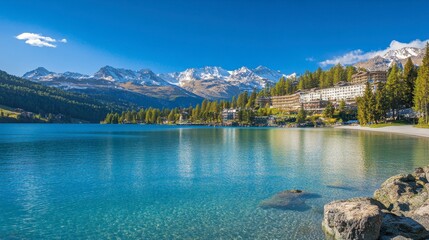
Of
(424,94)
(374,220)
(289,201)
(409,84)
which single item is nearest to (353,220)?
(374,220)

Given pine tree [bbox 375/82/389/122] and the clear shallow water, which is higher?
pine tree [bbox 375/82/389/122]

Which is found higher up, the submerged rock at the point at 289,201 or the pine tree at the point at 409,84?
the pine tree at the point at 409,84

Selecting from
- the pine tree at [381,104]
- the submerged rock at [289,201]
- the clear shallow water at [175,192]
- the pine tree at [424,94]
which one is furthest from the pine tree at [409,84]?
the submerged rock at [289,201]

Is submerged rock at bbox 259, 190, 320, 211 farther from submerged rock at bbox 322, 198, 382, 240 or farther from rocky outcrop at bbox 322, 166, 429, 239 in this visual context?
submerged rock at bbox 322, 198, 382, 240

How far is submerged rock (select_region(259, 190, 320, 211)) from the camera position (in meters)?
23.1

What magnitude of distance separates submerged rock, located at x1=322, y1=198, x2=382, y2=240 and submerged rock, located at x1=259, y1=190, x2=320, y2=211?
5.14 m

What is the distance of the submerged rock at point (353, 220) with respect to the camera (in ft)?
50.0

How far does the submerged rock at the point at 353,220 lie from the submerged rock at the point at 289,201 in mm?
5139

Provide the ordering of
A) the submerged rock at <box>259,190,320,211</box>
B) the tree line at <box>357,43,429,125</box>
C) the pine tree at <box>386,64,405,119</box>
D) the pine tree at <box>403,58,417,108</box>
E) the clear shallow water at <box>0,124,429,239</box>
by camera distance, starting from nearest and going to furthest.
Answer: the clear shallow water at <box>0,124,429,239</box> → the submerged rock at <box>259,190,320,211</box> → the tree line at <box>357,43,429,125</box> → the pine tree at <box>386,64,405,119</box> → the pine tree at <box>403,58,417,108</box>


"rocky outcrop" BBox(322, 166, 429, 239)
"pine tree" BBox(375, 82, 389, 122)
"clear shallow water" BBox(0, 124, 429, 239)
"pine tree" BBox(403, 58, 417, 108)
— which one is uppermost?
"pine tree" BBox(403, 58, 417, 108)

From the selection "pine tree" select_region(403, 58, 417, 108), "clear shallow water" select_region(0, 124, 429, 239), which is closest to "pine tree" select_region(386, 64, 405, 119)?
"pine tree" select_region(403, 58, 417, 108)

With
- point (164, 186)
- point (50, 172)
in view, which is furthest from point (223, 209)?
point (50, 172)

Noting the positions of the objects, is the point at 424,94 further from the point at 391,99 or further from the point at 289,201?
the point at 289,201

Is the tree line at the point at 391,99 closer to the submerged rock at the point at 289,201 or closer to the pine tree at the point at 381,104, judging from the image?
the pine tree at the point at 381,104
